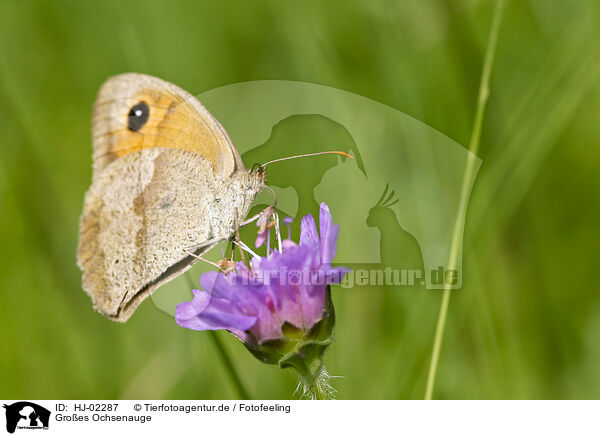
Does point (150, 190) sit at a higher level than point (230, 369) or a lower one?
higher

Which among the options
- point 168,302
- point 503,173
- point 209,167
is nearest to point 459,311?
point 503,173

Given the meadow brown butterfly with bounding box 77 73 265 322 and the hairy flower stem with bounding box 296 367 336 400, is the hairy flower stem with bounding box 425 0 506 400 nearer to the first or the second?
the hairy flower stem with bounding box 296 367 336 400

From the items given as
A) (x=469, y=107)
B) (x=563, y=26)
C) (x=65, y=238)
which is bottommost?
(x=65, y=238)

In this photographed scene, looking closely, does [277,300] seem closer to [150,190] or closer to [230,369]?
[230,369]

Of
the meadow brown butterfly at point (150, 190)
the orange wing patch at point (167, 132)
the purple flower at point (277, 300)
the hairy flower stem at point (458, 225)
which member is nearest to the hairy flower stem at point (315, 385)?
the purple flower at point (277, 300)

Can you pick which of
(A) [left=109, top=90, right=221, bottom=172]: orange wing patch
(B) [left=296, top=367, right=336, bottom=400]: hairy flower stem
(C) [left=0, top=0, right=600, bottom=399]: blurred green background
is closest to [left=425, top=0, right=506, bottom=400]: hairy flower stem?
(C) [left=0, top=0, right=600, bottom=399]: blurred green background

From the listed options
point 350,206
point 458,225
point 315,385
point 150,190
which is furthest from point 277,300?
point 350,206
